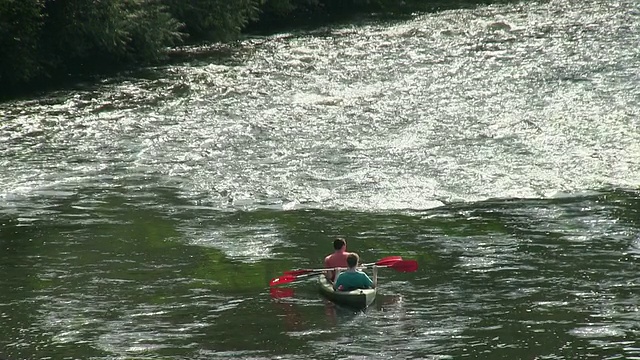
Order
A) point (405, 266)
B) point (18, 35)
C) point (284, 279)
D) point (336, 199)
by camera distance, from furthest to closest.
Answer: point (18, 35), point (336, 199), point (405, 266), point (284, 279)

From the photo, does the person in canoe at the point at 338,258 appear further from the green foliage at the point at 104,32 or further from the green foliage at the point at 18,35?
the green foliage at the point at 104,32

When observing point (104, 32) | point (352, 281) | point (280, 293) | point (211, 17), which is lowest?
point (280, 293)

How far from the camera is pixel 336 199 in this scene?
26.4m

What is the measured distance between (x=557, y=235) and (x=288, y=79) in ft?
51.3

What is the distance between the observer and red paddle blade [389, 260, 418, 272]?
20797 mm

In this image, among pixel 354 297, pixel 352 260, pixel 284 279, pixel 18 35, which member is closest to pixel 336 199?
pixel 352 260

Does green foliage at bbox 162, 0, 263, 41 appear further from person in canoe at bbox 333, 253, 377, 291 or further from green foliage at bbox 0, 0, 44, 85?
person in canoe at bbox 333, 253, 377, 291

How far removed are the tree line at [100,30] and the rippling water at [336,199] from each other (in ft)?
4.17

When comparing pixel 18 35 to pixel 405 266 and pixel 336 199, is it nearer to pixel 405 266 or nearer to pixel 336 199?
pixel 336 199

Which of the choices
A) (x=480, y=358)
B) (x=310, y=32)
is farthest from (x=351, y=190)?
(x=310, y=32)

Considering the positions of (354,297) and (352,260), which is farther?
(352,260)

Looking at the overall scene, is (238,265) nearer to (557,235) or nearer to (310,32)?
(557,235)

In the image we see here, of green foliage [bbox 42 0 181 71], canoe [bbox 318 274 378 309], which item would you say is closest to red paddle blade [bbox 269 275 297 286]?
canoe [bbox 318 274 378 309]

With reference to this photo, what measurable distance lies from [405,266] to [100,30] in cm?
1977
